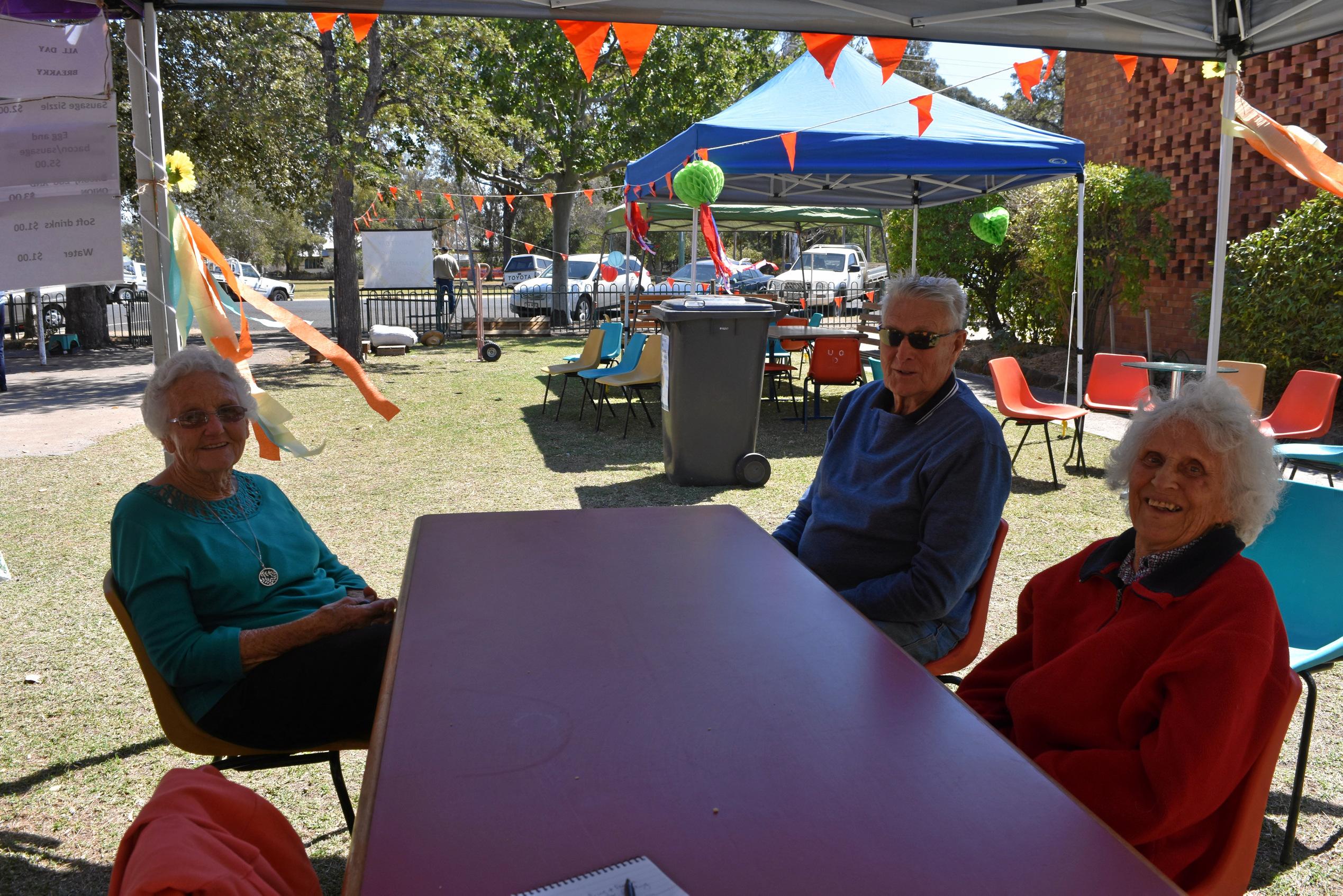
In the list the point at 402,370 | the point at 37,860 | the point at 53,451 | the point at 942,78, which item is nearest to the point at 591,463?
the point at 53,451

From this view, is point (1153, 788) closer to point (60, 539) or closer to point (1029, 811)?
point (1029, 811)

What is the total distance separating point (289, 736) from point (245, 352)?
1.37m

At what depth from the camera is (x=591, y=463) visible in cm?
751

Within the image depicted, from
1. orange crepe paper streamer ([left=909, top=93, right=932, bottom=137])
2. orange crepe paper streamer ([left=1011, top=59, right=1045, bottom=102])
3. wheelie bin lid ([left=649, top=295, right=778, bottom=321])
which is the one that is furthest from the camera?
orange crepe paper streamer ([left=909, top=93, right=932, bottom=137])

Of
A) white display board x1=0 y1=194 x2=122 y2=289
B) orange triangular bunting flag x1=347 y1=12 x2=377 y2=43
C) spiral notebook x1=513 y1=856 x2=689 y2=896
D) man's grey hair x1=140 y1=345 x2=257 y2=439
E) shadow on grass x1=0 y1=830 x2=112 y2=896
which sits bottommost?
shadow on grass x1=0 y1=830 x2=112 y2=896

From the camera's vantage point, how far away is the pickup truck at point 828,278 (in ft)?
71.9

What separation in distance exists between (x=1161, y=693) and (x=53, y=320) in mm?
20421

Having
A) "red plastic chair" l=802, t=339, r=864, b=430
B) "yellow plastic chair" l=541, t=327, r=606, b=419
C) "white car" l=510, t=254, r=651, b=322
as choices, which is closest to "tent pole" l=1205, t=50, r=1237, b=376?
"red plastic chair" l=802, t=339, r=864, b=430

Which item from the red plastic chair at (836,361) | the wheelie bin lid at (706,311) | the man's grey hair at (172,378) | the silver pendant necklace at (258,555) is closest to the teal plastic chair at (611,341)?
the red plastic chair at (836,361)

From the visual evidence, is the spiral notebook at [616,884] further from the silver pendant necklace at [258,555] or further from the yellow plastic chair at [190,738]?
the silver pendant necklace at [258,555]

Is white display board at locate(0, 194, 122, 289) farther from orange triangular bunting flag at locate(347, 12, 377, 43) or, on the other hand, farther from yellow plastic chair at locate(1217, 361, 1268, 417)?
yellow plastic chair at locate(1217, 361, 1268, 417)

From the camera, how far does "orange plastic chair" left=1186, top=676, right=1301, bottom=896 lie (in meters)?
1.50

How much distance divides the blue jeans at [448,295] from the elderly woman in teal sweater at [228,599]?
662 inches

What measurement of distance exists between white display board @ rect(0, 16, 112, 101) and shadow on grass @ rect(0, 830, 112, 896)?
85.4 inches
